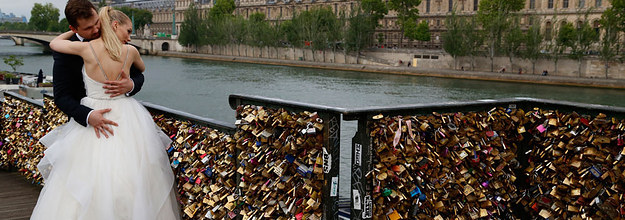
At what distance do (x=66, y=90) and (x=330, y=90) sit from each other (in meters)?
25.5

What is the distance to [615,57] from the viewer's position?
31.5 meters

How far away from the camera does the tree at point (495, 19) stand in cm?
3547

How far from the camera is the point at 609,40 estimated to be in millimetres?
31672

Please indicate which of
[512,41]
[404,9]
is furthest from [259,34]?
[512,41]

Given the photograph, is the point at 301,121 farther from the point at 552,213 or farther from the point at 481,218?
the point at 552,213

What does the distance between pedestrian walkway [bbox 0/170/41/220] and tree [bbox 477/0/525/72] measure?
33.0 meters

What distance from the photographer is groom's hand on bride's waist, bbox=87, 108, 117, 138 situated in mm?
2457

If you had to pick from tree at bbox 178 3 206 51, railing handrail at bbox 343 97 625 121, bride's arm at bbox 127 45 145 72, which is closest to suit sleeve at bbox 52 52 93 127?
bride's arm at bbox 127 45 145 72

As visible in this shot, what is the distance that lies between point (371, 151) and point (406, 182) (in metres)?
0.22

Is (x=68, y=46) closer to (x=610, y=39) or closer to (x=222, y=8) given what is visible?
(x=610, y=39)

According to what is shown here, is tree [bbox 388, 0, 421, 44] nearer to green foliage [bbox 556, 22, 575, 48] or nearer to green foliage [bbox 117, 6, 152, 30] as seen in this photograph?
green foliage [bbox 556, 22, 575, 48]

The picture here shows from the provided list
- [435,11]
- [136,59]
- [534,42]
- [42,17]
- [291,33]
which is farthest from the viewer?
[42,17]

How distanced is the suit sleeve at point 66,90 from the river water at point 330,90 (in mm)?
17813

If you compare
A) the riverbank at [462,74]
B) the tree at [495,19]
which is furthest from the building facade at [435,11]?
the riverbank at [462,74]
